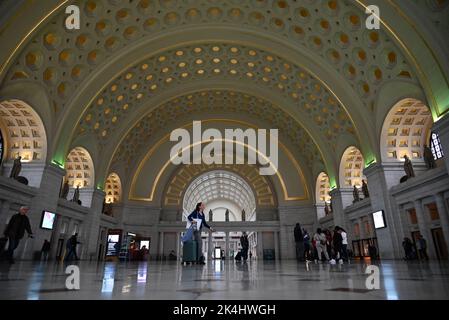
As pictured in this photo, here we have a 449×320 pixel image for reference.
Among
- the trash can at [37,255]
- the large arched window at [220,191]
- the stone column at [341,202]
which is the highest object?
the large arched window at [220,191]

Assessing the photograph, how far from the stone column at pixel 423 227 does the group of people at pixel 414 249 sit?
0.42 meters

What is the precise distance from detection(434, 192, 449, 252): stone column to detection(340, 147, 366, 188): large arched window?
355 inches

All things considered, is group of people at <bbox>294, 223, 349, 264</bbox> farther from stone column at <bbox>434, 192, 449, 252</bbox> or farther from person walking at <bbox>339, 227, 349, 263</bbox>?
stone column at <bbox>434, 192, 449, 252</bbox>

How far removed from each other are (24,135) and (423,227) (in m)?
24.0

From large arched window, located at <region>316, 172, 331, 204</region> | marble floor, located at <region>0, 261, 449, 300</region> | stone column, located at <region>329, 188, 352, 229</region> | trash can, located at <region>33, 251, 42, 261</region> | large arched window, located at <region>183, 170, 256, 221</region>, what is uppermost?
large arched window, located at <region>183, 170, 256, 221</region>

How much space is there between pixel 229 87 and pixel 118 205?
52.8ft

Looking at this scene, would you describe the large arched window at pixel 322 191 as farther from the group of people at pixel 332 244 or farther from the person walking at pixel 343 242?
the person walking at pixel 343 242

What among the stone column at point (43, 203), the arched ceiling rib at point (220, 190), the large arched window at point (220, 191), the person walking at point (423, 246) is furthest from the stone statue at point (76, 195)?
the person walking at point (423, 246)

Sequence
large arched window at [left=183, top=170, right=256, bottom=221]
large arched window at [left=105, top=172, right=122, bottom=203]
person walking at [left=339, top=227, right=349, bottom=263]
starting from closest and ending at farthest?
person walking at [left=339, top=227, right=349, bottom=263]
large arched window at [left=105, top=172, right=122, bottom=203]
large arched window at [left=183, top=170, right=256, bottom=221]

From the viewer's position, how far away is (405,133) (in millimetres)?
17281

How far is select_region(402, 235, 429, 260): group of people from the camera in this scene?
13.6 metres

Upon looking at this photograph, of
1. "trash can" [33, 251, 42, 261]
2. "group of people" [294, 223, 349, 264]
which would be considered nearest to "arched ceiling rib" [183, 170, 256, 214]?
"group of people" [294, 223, 349, 264]

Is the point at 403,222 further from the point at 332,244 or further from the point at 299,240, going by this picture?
the point at 299,240

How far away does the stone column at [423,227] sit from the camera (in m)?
14.0
